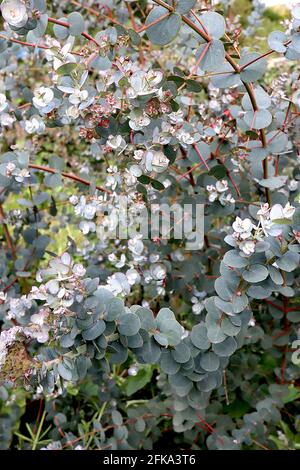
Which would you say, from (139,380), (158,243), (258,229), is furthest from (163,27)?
(139,380)

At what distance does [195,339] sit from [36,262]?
591 millimetres

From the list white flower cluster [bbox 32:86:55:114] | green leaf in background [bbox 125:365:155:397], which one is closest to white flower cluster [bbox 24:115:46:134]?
white flower cluster [bbox 32:86:55:114]

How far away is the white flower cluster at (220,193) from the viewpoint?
1149 mm

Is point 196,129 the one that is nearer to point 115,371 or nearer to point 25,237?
point 25,237

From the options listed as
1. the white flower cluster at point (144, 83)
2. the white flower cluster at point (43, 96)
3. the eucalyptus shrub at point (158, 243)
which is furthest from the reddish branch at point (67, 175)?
the white flower cluster at point (144, 83)

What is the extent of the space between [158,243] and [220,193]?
0.59ft

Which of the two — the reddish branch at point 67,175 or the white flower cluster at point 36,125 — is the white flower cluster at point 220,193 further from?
the white flower cluster at point 36,125

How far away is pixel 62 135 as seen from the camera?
1996 millimetres

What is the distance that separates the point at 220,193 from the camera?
1.18 meters

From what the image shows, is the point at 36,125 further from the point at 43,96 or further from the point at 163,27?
the point at 163,27

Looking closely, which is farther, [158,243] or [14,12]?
[158,243]

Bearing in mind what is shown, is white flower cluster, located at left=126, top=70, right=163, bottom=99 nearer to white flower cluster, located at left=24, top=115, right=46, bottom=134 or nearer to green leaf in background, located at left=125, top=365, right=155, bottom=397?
white flower cluster, located at left=24, top=115, right=46, bottom=134
